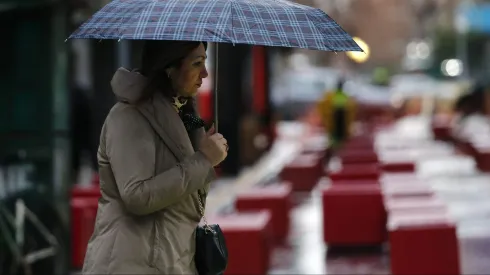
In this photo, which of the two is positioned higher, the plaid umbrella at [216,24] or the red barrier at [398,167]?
the plaid umbrella at [216,24]

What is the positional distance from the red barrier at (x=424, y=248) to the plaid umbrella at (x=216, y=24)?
163 inches

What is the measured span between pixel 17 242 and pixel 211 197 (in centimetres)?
830

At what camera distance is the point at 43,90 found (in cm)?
905

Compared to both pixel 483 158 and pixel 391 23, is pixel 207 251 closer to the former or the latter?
Result: pixel 483 158

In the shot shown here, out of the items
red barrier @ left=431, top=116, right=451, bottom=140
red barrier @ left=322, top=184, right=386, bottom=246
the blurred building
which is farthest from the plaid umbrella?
the blurred building

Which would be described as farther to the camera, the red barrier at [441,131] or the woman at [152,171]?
the red barrier at [441,131]

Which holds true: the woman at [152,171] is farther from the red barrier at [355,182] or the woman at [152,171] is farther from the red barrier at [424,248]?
the red barrier at [355,182]

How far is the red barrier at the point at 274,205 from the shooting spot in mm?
11789

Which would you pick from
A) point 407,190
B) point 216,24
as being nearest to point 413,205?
point 407,190

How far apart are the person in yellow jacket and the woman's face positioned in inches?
690

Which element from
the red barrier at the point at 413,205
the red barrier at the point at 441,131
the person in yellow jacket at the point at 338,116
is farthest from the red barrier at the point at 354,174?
the red barrier at the point at 441,131

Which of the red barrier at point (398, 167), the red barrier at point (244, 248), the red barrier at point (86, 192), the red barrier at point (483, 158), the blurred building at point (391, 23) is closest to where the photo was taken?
the red barrier at point (244, 248)

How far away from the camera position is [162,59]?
4285mm

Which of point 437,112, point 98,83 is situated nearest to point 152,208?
point 98,83
